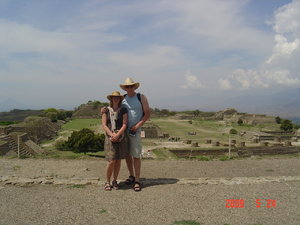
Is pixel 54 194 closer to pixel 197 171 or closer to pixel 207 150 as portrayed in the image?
pixel 197 171

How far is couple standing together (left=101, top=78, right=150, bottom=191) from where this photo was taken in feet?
15.9

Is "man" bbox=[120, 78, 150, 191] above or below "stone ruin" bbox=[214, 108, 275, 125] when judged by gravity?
above

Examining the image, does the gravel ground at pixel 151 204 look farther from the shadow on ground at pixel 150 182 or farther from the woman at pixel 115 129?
the woman at pixel 115 129

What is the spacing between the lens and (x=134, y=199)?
4422mm

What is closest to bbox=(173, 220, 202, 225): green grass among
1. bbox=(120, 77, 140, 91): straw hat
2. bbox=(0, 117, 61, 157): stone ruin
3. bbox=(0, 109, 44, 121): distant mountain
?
bbox=(120, 77, 140, 91): straw hat

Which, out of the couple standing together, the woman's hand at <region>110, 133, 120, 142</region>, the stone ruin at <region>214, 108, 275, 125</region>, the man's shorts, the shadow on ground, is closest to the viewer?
the woman's hand at <region>110, 133, 120, 142</region>

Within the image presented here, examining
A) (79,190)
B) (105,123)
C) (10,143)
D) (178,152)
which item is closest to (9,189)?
(79,190)

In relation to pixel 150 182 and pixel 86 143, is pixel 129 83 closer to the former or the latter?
pixel 150 182

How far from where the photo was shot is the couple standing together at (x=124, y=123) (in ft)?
15.9

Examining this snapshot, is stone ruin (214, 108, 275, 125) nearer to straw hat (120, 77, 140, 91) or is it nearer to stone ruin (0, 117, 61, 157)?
stone ruin (0, 117, 61, 157)

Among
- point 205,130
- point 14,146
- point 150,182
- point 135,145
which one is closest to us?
point 135,145

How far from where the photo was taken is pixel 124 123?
4805 mm

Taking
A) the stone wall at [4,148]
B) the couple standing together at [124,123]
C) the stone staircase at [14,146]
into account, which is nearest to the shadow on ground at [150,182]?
the couple standing together at [124,123]

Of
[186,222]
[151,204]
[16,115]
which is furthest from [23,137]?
[16,115]
